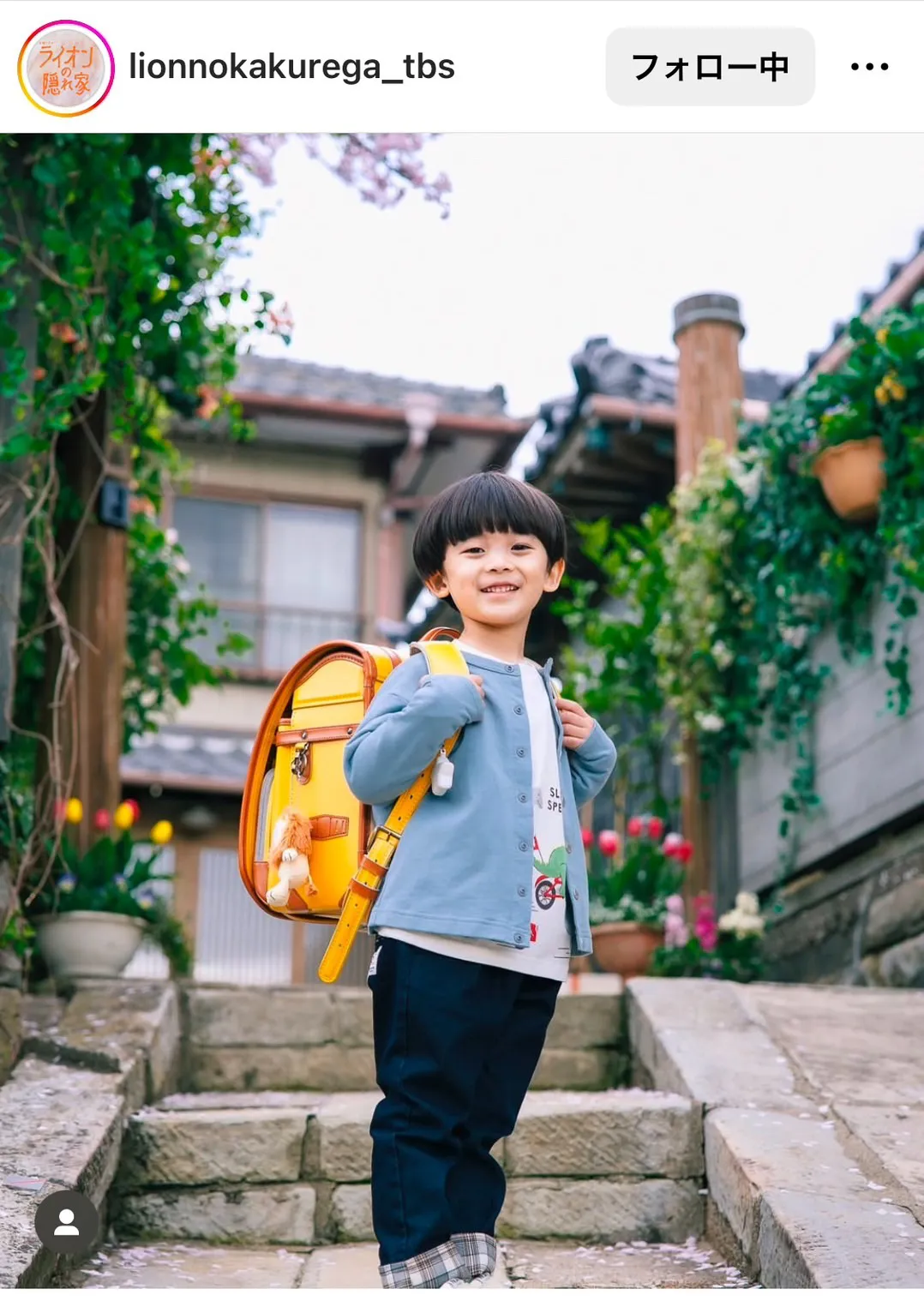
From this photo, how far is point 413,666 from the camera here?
2477 mm

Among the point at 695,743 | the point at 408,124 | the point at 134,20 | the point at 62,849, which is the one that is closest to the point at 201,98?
the point at 134,20

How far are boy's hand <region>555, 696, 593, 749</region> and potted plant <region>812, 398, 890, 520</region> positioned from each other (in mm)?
2851

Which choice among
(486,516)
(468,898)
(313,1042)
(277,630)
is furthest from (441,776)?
(277,630)

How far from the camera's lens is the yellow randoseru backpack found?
2422 millimetres

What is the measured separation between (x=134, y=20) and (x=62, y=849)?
9.24ft

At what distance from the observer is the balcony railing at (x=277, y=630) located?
12.1 m

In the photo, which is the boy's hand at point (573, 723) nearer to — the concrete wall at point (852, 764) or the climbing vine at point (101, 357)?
the climbing vine at point (101, 357)

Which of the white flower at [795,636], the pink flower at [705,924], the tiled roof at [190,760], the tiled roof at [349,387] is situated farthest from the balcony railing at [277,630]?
the white flower at [795,636]

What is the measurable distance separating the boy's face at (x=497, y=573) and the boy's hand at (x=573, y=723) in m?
0.19

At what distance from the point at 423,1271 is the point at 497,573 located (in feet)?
3.25

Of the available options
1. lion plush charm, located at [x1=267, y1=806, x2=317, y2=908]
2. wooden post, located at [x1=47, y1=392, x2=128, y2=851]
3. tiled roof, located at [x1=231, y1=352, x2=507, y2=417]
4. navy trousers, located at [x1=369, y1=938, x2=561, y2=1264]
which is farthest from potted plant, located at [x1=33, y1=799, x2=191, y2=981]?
tiled roof, located at [x1=231, y1=352, x2=507, y2=417]

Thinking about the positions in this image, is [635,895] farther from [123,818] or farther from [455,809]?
[455,809]

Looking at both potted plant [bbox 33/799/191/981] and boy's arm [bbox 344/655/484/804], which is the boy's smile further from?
potted plant [bbox 33/799/191/981]

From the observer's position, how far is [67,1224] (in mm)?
2389
